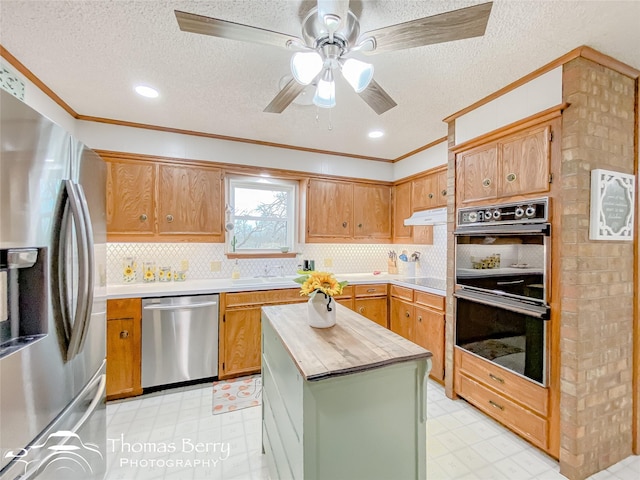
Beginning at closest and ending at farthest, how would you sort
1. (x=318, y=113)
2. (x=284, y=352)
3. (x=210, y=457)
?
1. (x=284, y=352)
2. (x=210, y=457)
3. (x=318, y=113)

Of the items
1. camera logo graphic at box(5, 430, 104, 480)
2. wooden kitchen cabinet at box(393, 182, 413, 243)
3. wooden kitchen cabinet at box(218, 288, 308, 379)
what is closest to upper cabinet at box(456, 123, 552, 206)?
wooden kitchen cabinet at box(393, 182, 413, 243)

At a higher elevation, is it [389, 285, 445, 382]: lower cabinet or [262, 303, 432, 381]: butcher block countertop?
[262, 303, 432, 381]: butcher block countertop

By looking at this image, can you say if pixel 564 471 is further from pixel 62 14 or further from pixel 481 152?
pixel 62 14

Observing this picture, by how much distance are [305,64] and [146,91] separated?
1.59 m

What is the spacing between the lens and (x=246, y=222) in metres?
3.47

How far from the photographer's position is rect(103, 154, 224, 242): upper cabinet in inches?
109

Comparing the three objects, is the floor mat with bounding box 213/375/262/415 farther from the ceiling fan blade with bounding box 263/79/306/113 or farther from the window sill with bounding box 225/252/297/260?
the ceiling fan blade with bounding box 263/79/306/113

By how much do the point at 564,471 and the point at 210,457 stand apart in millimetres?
2201

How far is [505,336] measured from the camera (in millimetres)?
2059

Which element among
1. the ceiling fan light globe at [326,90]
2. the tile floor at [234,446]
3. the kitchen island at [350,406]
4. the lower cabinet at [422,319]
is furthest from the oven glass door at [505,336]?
the ceiling fan light globe at [326,90]

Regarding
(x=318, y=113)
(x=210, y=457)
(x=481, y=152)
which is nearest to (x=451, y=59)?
(x=481, y=152)

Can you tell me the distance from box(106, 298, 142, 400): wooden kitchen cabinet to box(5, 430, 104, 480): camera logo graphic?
1.18 metres

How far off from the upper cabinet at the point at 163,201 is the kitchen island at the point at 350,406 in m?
2.11

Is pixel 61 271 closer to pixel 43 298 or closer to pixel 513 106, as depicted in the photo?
pixel 43 298
